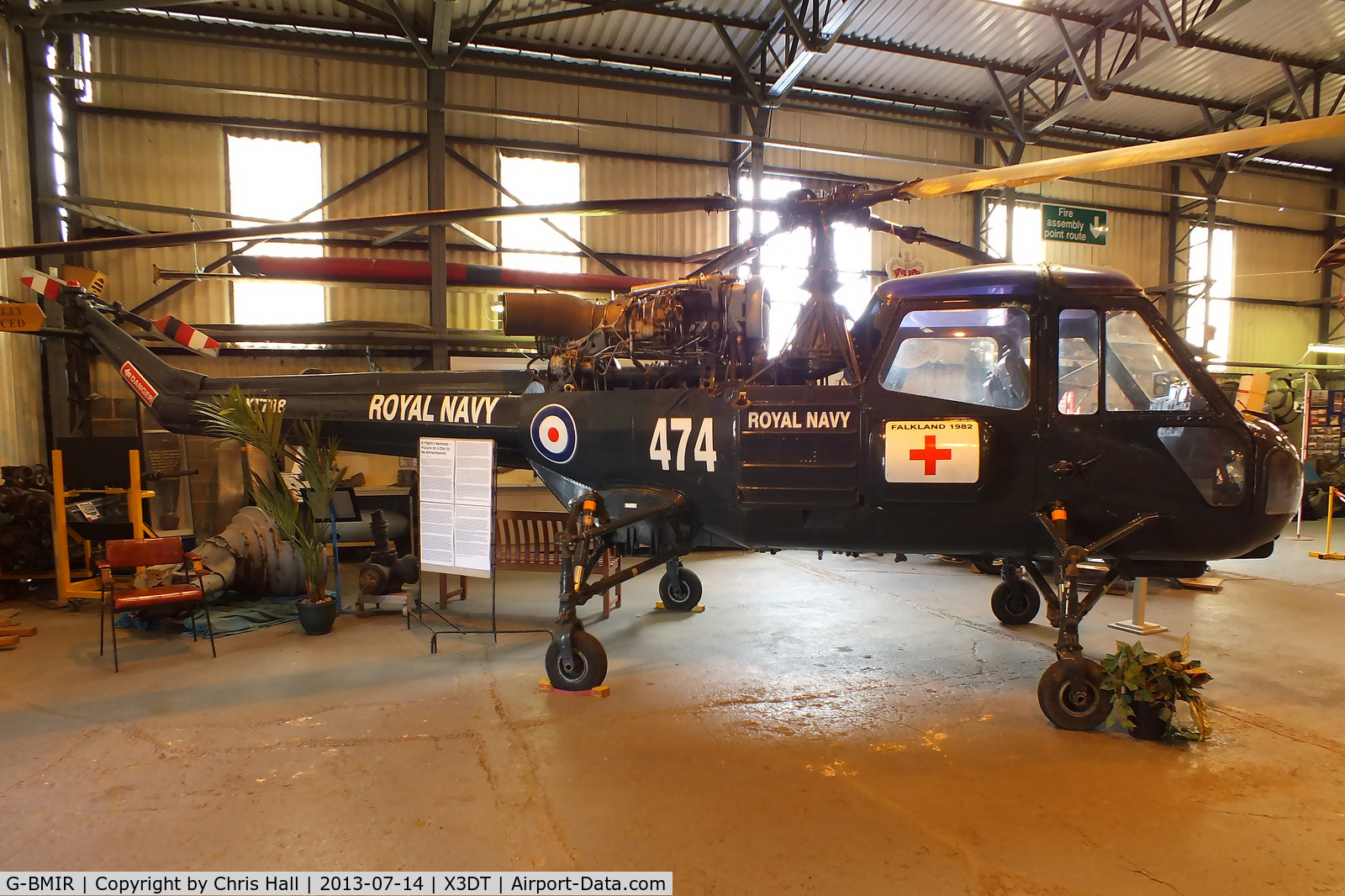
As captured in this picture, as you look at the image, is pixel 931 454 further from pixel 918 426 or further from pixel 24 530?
pixel 24 530

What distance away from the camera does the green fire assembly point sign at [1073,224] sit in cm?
1398

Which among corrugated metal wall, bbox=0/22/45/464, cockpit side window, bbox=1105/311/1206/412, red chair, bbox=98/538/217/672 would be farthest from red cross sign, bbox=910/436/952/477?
corrugated metal wall, bbox=0/22/45/464

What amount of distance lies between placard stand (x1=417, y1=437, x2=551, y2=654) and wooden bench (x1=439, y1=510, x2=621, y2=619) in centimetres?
92

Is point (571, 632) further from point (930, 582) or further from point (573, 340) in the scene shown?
point (930, 582)

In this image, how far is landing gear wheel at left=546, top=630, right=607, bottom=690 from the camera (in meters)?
4.41

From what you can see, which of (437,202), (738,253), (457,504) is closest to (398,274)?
(437,202)

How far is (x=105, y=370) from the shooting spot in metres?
9.26

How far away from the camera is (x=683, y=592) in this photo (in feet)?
21.2

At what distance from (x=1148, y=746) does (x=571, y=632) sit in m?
3.42

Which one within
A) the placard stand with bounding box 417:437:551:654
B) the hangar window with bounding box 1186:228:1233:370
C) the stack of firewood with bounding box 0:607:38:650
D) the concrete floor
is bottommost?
the concrete floor

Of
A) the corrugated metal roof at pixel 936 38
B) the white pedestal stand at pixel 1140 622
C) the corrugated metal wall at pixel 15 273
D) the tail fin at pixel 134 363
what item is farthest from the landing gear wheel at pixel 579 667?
the corrugated metal roof at pixel 936 38

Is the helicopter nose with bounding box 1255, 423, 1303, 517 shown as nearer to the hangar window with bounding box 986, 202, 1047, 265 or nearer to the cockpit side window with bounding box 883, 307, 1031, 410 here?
the cockpit side window with bounding box 883, 307, 1031, 410

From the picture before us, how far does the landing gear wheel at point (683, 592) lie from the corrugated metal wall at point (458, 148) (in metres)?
6.04

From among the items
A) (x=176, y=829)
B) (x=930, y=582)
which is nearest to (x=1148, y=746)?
(x=930, y=582)
